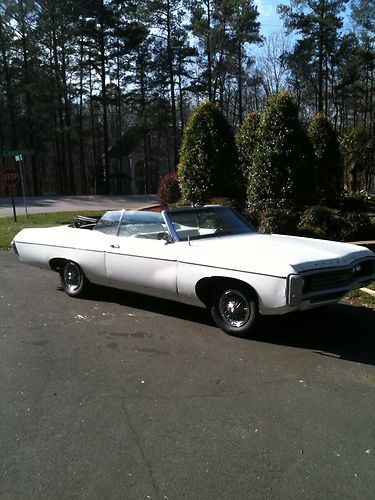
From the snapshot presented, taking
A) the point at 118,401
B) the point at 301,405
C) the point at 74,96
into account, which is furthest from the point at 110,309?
the point at 74,96

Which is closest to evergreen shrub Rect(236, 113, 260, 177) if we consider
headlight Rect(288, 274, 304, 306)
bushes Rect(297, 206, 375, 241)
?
bushes Rect(297, 206, 375, 241)

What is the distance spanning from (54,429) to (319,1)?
40.5m

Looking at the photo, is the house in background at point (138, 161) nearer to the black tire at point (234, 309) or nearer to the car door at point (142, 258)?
the car door at point (142, 258)

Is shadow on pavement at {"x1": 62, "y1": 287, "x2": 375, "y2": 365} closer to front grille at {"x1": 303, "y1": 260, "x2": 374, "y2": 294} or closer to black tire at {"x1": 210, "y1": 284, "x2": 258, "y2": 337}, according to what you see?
black tire at {"x1": 210, "y1": 284, "x2": 258, "y2": 337}

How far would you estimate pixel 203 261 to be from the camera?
548cm

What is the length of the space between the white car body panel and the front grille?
32mm

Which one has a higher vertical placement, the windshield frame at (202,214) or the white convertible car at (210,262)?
the windshield frame at (202,214)

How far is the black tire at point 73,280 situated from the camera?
7.12 metres

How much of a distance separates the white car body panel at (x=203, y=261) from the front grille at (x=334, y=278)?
3 cm

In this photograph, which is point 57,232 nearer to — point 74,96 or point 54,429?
point 54,429

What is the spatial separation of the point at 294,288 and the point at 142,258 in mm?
2086

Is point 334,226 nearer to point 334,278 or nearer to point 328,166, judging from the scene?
point 328,166

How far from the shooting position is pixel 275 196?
1216cm

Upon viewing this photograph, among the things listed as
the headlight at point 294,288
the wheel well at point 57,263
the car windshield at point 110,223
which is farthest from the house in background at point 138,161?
the headlight at point 294,288
